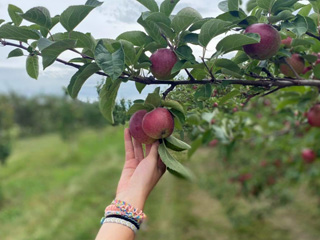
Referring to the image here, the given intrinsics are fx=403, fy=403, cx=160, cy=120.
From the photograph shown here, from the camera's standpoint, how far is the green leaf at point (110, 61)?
58 centimetres

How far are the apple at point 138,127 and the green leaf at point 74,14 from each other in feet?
0.70

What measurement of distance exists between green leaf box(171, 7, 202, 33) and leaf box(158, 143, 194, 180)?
219 mm

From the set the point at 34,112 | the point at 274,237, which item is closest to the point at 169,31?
the point at 274,237

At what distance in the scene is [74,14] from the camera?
0.62 meters

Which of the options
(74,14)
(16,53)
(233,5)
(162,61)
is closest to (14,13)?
(16,53)

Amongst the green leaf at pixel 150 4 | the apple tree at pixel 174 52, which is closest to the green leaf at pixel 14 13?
the apple tree at pixel 174 52

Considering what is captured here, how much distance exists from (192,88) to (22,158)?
626 cm

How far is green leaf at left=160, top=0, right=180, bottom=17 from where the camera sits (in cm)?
71

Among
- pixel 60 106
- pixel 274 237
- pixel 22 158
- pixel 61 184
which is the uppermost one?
pixel 60 106

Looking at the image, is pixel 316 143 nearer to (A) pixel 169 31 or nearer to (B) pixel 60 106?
(A) pixel 169 31

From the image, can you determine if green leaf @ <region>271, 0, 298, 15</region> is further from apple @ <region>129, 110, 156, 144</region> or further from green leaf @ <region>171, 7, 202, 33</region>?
apple @ <region>129, 110, 156, 144</region>

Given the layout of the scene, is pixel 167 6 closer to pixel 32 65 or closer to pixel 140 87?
pixel 140 87

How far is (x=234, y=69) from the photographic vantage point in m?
0.74

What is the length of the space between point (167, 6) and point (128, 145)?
0.99ft
